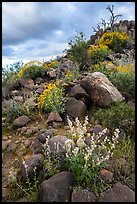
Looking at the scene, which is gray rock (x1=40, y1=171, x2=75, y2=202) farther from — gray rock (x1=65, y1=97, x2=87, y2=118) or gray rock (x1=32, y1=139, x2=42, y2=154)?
gray rock (x1=65, y1=97, x2=87, y2=118)

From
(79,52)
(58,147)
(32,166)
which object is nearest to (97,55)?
(79,52)

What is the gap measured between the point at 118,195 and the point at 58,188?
710 mm

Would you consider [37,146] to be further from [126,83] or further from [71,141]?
[126,83]

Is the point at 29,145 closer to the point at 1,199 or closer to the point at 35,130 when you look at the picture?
the point at 35,130

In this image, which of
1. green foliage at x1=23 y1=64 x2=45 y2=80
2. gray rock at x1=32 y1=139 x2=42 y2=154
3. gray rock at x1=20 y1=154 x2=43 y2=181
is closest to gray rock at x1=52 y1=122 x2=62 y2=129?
gray rock at x1=32 y1=139 x2=42 y2=154

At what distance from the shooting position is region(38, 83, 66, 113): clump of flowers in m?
5.63

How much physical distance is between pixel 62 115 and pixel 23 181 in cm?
197

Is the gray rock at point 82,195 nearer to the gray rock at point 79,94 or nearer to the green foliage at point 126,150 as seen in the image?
the green foliage at point 126,150

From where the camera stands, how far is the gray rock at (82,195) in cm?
333

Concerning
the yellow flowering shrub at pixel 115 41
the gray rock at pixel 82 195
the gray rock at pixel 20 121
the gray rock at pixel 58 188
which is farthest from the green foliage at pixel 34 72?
the gray rock at pixel 82 195

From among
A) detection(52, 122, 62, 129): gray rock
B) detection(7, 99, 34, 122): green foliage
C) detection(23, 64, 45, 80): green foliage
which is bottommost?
detection(52, 122, 62, 129): gray rock

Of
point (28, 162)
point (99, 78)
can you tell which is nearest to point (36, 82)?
point (99, 78)

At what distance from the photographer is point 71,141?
3.74 meters

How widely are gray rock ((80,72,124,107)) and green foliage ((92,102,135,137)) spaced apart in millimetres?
239
